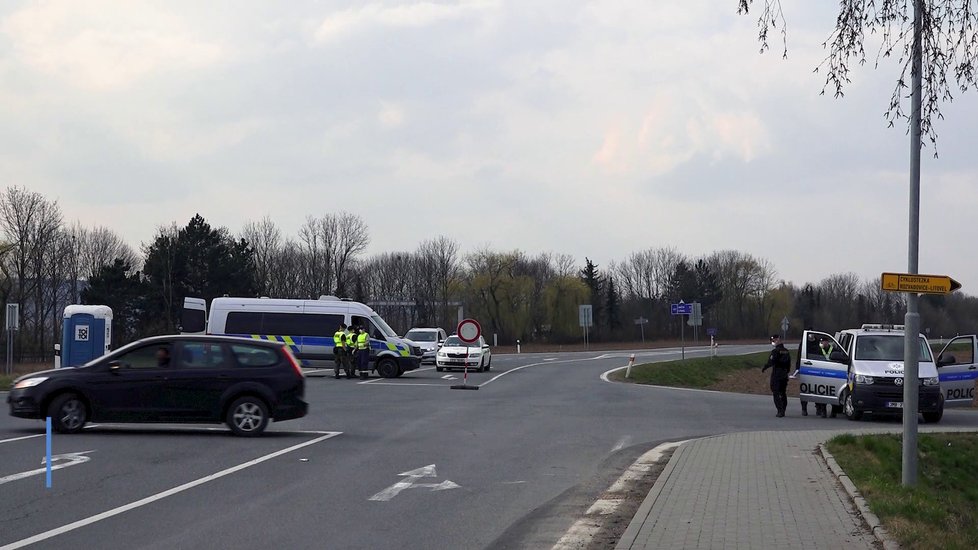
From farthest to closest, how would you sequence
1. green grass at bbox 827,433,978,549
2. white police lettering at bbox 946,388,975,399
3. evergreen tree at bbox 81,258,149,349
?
evergreen tree at bbox 81,258,149,349 → white police lettering at bbox 946,388,975,399 → green grass at bbox 827,433,978,549

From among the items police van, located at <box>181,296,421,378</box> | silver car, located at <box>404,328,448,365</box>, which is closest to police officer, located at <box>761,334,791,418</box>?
police van, located at <box>181,296,421,378</box>

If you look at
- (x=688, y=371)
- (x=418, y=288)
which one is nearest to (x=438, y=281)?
(x=418, y=288)

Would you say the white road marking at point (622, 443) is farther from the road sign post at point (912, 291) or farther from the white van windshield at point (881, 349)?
the white van windshield at point (881, 349)

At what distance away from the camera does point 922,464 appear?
1662 centimetres

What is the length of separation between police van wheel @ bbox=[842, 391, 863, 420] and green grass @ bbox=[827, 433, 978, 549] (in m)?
3.42

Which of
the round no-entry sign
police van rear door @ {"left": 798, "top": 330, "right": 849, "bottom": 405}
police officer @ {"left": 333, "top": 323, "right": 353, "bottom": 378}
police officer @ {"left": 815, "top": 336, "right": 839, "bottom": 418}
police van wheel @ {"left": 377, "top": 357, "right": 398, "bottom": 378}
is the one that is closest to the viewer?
police van rear door @ {"left": 798, "top": 330, "right": 849, "bottom": 405}

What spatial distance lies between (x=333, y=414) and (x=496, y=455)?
702cm

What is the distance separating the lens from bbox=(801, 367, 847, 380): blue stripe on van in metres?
22.4

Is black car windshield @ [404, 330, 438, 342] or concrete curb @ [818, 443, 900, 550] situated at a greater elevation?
black car windshield @ [404, 330, 438, 342]

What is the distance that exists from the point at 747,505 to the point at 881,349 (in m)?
13.5

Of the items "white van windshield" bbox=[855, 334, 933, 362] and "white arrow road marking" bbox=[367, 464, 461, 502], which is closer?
"white arrow road marking" bbox=[367, 464, 461, 502]

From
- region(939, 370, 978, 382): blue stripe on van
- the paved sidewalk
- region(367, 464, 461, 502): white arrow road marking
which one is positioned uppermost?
region(939, 370, 978, 382): blue stripe on van

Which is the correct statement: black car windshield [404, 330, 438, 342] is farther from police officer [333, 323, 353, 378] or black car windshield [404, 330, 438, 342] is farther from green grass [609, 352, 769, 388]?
police officer [333, 323, 353, 378]

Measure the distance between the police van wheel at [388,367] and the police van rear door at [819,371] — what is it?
15879mm
